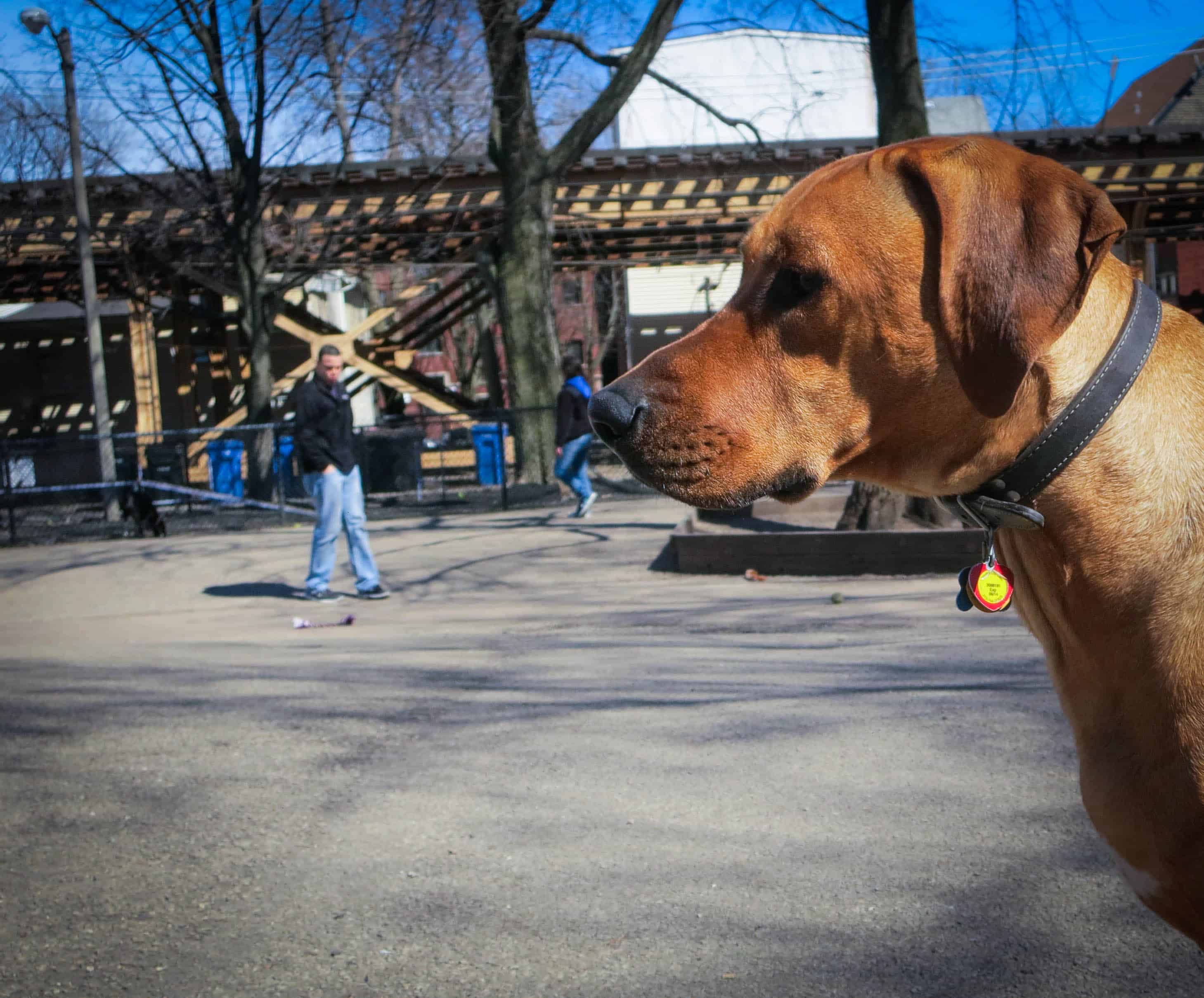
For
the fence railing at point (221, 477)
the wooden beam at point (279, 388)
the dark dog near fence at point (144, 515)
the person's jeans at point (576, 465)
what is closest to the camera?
the person's jeans at point (576, 465)

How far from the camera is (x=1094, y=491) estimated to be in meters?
1.91

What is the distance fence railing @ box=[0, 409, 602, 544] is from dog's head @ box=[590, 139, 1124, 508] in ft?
52.2

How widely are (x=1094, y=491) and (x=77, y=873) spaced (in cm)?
365

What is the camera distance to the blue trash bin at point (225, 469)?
1905cm

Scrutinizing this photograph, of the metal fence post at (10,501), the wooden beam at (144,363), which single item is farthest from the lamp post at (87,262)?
the wooden beam at (144,363)

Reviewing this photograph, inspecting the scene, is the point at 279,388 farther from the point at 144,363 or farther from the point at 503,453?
the point at 503,453

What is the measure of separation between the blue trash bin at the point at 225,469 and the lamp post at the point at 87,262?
1.54 metres

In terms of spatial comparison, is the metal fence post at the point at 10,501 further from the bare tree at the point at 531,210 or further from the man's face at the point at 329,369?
the man's face at the point at 329,369

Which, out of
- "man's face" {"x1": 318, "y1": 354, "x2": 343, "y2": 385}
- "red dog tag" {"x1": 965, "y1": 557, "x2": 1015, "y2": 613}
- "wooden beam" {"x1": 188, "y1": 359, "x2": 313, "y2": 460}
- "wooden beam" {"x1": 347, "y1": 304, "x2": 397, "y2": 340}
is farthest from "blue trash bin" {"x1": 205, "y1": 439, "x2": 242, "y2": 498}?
"red dog tag" {"x1": 965, "y1": 557, "x2": 1015, "y2": 613}

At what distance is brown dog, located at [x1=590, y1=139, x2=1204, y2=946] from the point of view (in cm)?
186

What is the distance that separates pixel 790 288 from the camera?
2.14 metres

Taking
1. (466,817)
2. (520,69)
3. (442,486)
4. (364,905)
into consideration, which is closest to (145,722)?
(466,817)

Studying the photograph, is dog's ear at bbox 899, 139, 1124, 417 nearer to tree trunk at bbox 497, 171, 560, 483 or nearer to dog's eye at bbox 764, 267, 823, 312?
dog's eye at bbox 764, 267, 823, 312

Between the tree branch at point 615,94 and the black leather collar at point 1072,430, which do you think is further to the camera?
the tree branch at point 615,94
